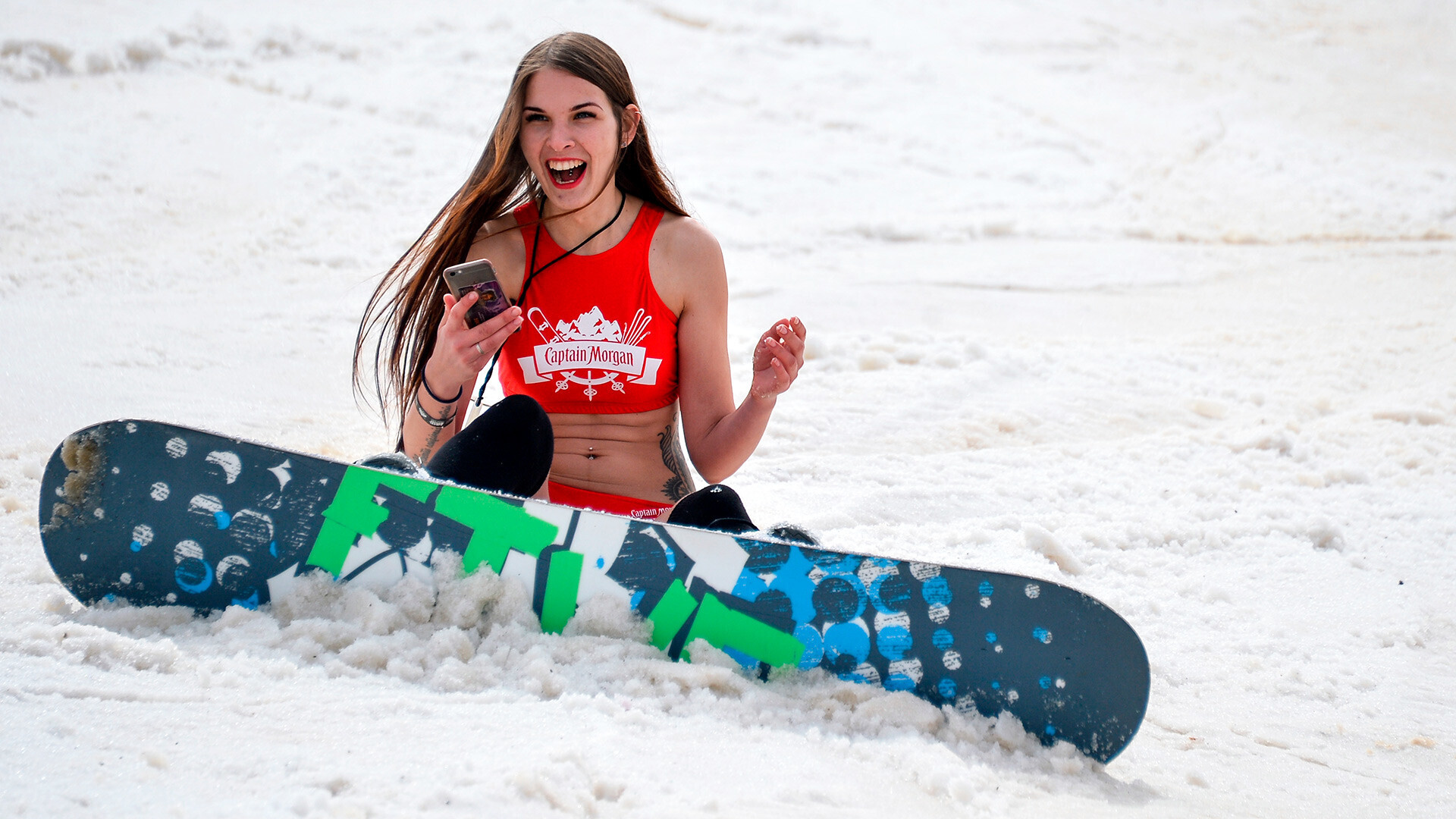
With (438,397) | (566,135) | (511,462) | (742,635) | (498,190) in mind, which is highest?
(566,135)

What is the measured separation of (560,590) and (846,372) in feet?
7.85

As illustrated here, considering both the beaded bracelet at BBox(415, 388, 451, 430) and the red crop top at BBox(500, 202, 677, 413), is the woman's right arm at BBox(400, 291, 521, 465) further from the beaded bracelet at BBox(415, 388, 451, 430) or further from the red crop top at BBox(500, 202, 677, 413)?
the red crop top at BBox(500, 202, 677, 413)

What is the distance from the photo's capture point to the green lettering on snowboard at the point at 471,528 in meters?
1.90

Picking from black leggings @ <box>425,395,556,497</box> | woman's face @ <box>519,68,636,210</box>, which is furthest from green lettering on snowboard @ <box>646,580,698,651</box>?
woman's face @ <box>519,68,636,210</box>

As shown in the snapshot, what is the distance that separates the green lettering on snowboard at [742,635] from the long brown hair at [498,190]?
0.80m

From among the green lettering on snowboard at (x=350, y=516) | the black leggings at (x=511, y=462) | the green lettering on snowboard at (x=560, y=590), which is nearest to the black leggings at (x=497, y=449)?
the black leggings at (x=511, y=462)

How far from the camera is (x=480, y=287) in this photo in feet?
6.57

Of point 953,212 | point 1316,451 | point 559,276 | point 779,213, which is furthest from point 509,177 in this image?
point 953,212

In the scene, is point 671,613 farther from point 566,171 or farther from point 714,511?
point 566,171

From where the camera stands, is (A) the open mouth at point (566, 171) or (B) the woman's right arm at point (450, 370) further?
(A) the open mouth at point (566, 171)

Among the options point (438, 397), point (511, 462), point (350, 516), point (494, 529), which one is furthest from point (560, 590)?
point (438, 397)

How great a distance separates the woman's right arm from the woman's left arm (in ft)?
1.30

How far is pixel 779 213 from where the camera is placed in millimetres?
6117

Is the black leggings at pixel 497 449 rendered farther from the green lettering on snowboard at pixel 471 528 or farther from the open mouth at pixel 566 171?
the open mouth at pixel 566 171
